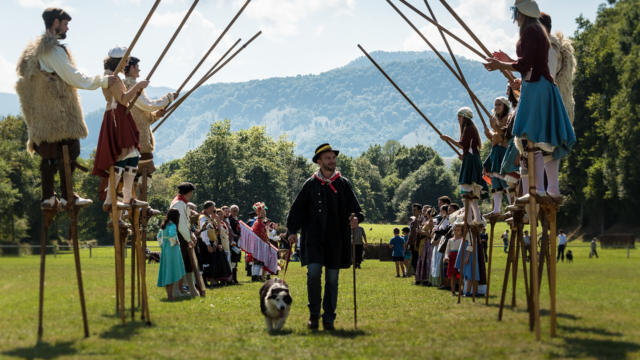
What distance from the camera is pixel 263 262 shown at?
23.4 metres

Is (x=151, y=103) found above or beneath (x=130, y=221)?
above

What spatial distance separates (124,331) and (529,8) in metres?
6.62

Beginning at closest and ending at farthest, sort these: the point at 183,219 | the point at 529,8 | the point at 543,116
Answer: the point at 543,116, the point at 529,8, the point at 183,219

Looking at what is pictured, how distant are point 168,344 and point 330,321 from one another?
2.58 m

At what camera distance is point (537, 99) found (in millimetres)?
8914

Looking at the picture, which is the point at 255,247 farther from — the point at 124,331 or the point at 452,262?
the point at 124,331

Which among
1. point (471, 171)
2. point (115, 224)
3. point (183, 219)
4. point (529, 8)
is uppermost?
point (529, 8)

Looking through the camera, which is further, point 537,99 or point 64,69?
point 64,69

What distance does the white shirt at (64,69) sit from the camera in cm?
964

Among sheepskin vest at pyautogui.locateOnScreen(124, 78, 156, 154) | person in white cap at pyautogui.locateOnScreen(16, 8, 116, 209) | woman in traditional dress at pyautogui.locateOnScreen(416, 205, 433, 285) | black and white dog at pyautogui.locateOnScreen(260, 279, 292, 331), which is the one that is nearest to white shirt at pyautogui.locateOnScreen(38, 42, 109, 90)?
person in white cap at pyautogui.locateOnScreen(16, 8, 116, 209)

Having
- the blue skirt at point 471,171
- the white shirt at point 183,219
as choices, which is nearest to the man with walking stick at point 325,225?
the blue skirt at point 471,171

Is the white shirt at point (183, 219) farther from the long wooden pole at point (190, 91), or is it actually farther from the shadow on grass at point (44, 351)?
the shadow on grass at point (44, 351)

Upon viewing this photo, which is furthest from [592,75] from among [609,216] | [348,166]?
[348,166]

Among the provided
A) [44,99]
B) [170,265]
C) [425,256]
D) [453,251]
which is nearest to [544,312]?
[453,251]
